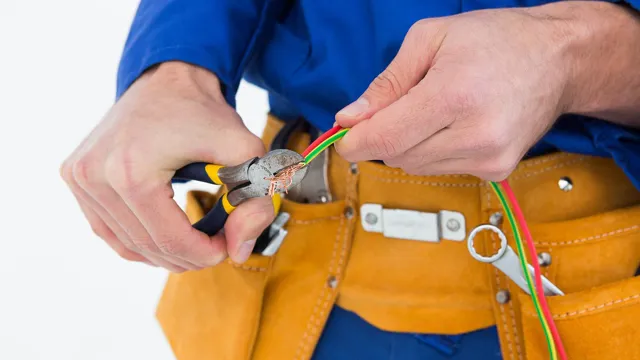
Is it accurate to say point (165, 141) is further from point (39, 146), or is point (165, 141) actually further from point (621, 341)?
point (39, 146)

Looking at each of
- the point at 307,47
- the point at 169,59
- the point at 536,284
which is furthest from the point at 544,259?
the point at 169,59

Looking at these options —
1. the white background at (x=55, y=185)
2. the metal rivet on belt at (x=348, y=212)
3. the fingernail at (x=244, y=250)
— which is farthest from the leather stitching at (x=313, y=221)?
the white background at (x=55, y=185)

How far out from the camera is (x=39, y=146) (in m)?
1.66

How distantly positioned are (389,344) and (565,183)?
27 centimetres

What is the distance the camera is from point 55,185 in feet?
5.32

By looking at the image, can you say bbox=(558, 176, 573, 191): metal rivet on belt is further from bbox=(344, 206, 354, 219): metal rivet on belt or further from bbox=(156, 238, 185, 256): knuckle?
bbox=(156, 238, 185, 256): knuckle

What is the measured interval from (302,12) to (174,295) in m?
0.42

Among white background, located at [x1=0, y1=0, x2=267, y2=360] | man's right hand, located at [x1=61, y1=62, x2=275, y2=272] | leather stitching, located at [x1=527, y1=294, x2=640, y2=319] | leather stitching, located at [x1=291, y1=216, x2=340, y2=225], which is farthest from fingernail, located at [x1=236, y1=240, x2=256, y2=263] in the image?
white background, located at [x1=0, y1=0, x2=267, y2=360]

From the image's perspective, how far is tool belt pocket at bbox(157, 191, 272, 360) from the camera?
0.79 meters

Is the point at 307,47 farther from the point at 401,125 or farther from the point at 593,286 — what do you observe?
the point at 593,286

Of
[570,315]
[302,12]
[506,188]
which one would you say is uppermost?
[302,12]

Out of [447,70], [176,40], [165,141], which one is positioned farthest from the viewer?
A: [176,40]

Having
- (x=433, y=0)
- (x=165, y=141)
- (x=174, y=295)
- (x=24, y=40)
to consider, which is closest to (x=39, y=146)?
(x=24, y=40)

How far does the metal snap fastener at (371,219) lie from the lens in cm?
77
